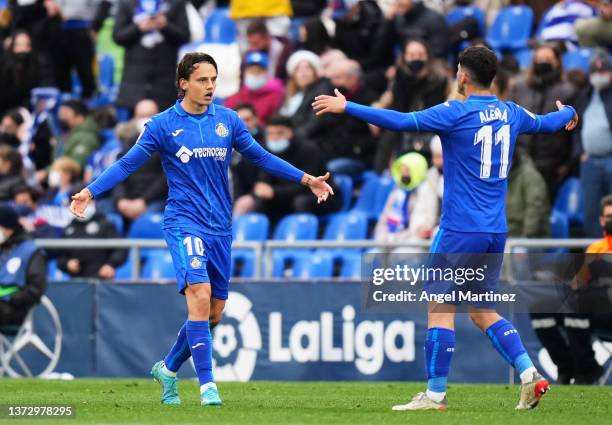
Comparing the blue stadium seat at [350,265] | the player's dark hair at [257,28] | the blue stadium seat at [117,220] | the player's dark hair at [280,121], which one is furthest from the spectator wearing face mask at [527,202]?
the player's dark hair at [257,28]

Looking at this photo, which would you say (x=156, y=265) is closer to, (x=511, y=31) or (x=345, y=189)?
(x=345, y=189)

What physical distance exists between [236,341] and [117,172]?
246 inches

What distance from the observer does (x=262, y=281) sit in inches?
653

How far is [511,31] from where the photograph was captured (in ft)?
66.4

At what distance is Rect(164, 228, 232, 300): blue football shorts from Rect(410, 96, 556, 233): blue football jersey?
5.36 ft

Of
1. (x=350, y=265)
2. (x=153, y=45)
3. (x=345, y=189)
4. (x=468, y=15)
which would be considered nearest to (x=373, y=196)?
(x=345, y=189)

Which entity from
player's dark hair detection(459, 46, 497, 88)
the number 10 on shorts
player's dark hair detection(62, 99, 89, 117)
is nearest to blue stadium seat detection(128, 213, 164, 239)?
player's dark hair detection(62, 99, 89, 117)

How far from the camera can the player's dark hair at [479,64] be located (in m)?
10.4

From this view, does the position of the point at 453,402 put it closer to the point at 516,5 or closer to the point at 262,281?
the point at 262,281

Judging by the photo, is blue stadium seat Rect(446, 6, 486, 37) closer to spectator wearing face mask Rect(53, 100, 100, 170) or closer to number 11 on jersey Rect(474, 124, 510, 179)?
spectator wearing face mask Rect(53, 100, 100, 170)

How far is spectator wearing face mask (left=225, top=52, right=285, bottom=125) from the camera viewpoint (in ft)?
66.3

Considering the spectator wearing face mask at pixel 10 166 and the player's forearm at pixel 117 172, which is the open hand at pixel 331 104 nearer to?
the player's forearm at pixel 117 172

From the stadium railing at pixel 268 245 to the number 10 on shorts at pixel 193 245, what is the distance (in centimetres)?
538

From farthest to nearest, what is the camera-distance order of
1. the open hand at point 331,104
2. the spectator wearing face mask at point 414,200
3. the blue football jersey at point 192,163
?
1. the spectator wearing face mask at point 414,200
2. the blue football jersey at point 192,163
3. the open hand at point 331,104
